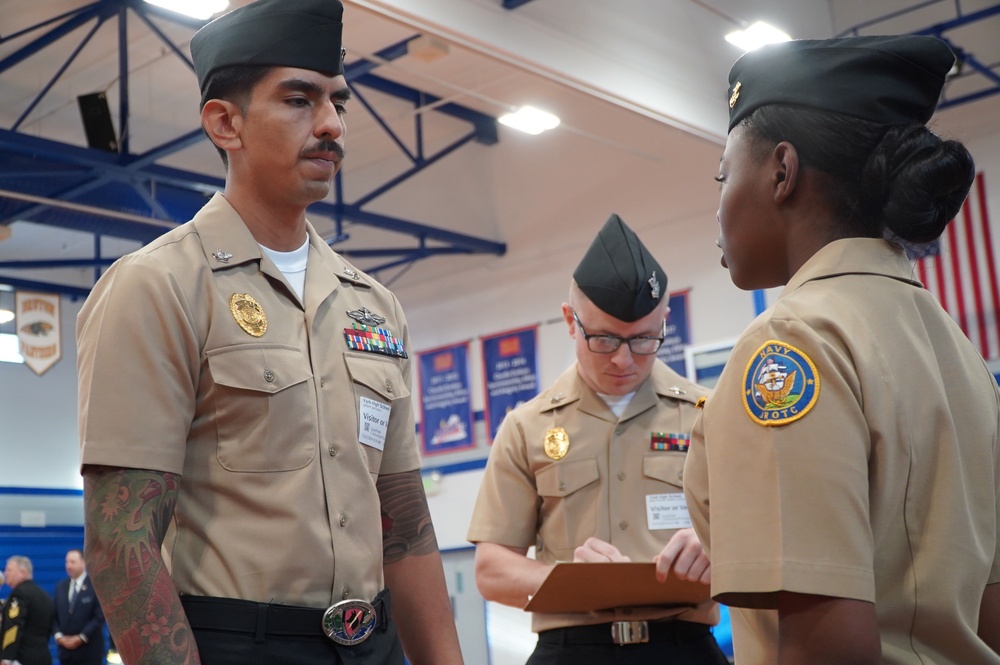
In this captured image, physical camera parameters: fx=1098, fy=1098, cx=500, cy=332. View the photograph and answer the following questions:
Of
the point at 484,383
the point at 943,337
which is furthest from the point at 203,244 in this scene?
the point at 484,383

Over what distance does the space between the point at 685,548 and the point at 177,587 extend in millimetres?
1235

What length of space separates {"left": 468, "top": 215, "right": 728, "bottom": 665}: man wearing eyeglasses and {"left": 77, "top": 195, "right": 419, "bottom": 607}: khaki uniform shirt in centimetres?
137

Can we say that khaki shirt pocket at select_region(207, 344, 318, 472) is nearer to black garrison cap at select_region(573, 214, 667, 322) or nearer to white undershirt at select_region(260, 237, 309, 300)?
white undershirt at select_region(260, 237, 309, 300)

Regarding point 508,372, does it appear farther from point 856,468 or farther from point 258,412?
point 856,468

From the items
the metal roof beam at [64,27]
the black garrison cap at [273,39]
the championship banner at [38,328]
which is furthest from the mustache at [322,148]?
the championship banner at [38,328]

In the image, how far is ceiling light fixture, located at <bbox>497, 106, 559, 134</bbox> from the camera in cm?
1011

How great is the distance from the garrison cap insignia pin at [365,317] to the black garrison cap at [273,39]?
457mm

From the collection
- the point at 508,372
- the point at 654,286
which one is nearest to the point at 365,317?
the point at 654,286

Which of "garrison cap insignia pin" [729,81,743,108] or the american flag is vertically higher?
the american flag

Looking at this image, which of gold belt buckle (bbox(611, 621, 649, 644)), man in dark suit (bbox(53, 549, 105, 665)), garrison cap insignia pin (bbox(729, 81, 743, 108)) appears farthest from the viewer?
man in dark suit (bbox(53, 549, 105, 665))

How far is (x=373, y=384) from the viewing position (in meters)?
2.03

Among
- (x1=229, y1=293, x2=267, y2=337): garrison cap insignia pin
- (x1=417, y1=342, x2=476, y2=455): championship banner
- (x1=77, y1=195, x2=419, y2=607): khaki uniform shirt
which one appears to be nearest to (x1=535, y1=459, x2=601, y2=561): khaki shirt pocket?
(x1=77, y1=195, x2=419, y2=607): khaki uniform shirt

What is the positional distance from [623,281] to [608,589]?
1066mm

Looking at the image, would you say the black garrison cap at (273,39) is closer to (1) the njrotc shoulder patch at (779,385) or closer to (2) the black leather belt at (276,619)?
(2) the black leather belt at (276,619)
